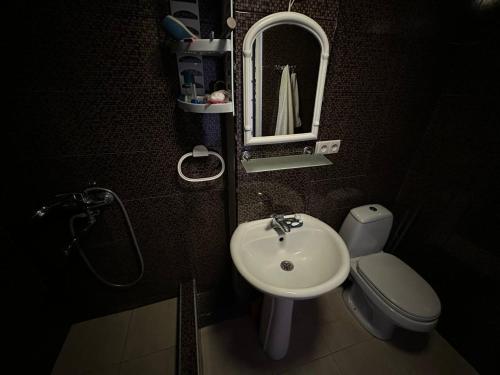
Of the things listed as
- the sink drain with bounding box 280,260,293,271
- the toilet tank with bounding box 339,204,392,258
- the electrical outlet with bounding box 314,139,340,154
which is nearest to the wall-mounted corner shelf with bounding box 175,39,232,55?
the electrical outlet with bounding box 314,139,340,154

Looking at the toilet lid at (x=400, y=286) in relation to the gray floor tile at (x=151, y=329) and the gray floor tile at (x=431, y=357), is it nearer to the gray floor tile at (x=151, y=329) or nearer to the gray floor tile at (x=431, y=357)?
the gray floor tile at (x=431, y=357)

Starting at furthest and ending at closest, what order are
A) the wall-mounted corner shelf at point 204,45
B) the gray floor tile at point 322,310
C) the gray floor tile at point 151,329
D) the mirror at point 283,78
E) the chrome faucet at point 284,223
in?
the gray floor tile at point 322,310, the gray floor tile at point 151,329, the chrome faucet at point 284,223, the mirror at point 283,78, the wall-mounted corner shelf at point 204,45

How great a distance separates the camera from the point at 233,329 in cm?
142

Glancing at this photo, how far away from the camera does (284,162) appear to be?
110cm

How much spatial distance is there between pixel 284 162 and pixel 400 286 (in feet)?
3.35

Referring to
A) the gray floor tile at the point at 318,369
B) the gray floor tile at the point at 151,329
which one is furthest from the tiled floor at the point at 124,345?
the gray floor tile at the point at 318,369

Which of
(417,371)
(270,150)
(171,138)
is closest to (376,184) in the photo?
(270,150)

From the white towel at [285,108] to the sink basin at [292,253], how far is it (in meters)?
0.48

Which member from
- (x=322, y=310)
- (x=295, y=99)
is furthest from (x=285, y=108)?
(x=322, y=310)

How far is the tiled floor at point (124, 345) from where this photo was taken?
121 centimetres

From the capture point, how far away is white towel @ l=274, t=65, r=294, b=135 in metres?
0.97

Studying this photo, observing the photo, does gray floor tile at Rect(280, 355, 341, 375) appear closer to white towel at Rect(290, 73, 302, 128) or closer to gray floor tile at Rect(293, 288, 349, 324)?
gray floor tile at Rect(293, 288, 349, 324)

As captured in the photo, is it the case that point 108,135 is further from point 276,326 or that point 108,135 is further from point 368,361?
point 368,361

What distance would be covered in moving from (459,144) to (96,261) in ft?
7.05
